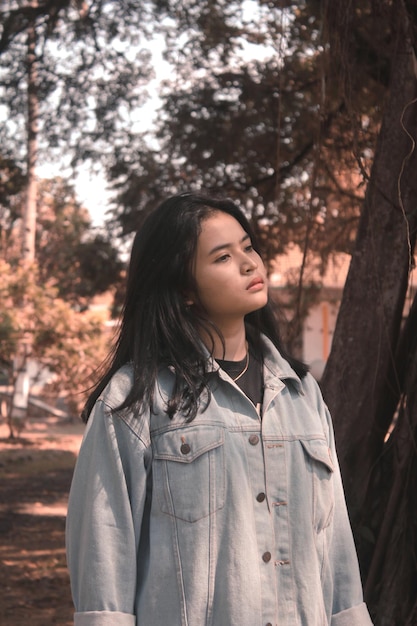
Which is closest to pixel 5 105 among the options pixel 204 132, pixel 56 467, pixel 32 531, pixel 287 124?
pixel 204 132

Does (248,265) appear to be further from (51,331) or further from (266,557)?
(51,331)

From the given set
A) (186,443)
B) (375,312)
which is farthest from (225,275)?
(375,312)

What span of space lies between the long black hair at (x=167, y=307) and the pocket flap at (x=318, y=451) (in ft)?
0.77

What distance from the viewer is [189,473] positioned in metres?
2.07

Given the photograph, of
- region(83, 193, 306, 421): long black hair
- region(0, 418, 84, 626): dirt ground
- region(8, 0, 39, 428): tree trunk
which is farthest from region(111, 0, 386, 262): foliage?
region(83, 193, 306, 421): long black hair

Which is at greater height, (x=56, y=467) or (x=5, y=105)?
(x=5, y=105)

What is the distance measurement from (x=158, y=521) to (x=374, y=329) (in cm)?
207

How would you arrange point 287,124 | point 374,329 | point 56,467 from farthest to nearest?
point 56,467 < point 287,124 < point 374,329

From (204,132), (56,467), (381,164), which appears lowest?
(56,467)

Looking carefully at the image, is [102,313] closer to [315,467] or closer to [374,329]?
[374,329]

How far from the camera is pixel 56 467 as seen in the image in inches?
511

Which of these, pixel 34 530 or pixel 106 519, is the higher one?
pixel 106 519

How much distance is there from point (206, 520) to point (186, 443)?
17 centimetres

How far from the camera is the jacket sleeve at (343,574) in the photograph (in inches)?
87.0
